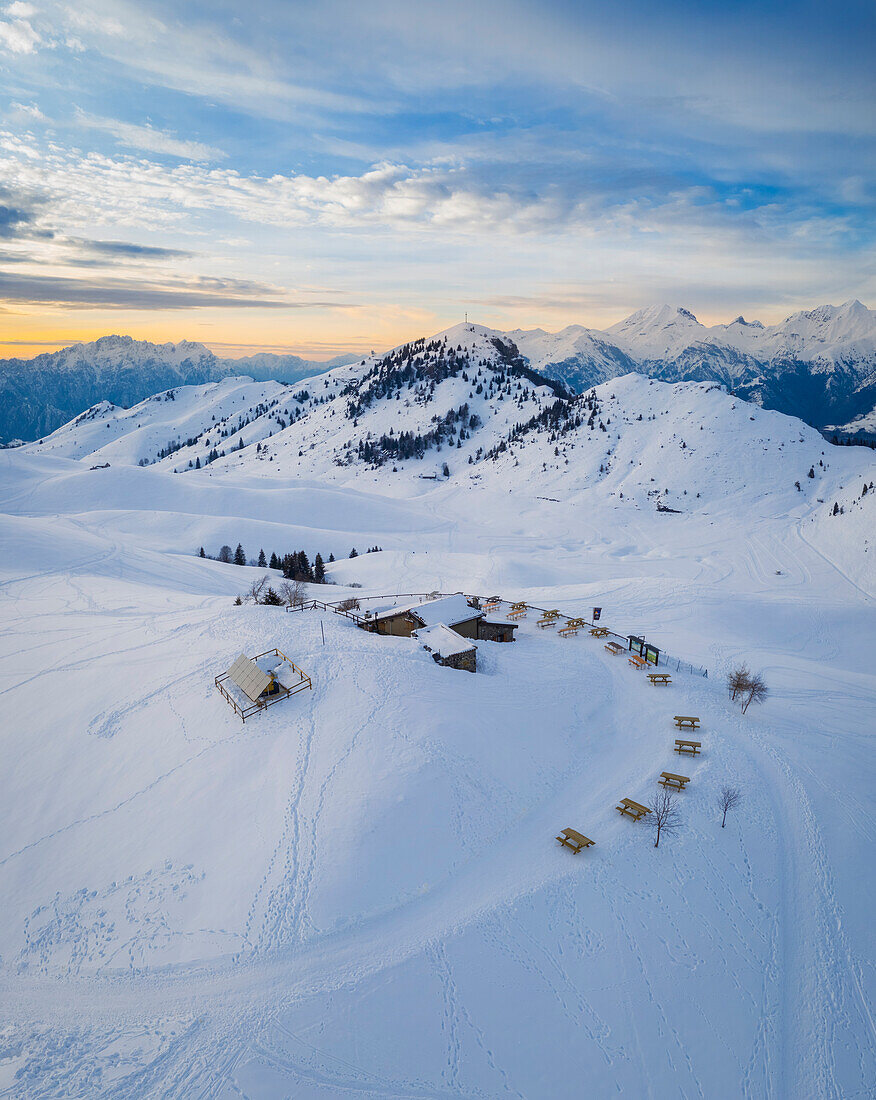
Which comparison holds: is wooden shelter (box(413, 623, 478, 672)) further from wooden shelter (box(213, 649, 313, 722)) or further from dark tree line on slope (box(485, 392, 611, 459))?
dark tree line on slope (box(485, 392, 611, 459))

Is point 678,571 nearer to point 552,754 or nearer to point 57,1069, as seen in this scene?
point 552,754

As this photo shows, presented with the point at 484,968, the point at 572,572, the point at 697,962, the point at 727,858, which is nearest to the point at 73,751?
the point at 484,968

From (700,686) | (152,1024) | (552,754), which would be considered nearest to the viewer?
(152,1024)

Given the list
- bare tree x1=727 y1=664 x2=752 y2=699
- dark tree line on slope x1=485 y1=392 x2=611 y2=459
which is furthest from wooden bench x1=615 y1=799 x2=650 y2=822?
dark tree line on slope x1=485 y1=392 x2=611 y2=459

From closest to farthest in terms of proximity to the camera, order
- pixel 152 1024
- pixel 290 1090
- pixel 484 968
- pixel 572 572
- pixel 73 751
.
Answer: pixel 290 1090, pixel 152 1024, pixel 484 968, pixel 73 751, pixel 572 572

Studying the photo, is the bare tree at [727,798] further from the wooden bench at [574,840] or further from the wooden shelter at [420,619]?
the wooden shelter at [420,619]

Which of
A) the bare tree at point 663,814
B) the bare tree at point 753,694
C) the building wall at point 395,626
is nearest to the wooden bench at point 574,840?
the bare tree at point 663,814
